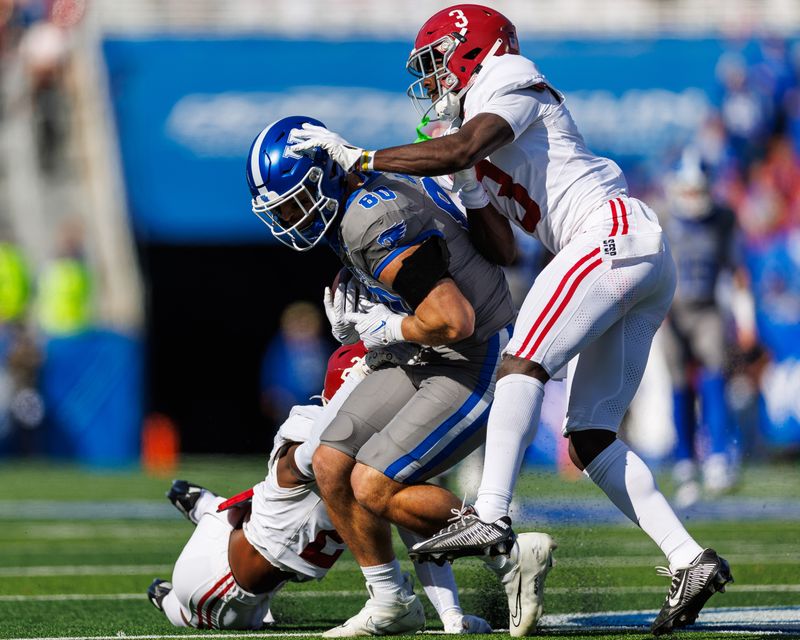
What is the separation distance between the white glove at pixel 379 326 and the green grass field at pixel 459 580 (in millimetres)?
910

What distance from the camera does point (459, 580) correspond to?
17.2 ft

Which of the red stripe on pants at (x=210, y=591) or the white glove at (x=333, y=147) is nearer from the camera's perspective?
the white glove at (x=333, y=147)

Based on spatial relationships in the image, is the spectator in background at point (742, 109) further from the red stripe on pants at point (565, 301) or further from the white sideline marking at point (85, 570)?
the red stripe on pants at point (565, 301)

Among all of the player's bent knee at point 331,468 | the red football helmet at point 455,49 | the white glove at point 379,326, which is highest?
the red football helmet at point 455,49

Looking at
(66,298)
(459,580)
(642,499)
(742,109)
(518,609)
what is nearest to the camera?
(642,499)

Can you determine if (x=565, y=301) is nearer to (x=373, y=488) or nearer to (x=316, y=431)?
(x=373, y=488)

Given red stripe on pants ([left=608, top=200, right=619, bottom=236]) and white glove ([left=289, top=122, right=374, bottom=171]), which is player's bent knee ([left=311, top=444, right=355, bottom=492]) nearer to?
white glove ([left=289, top=122, right=374, bottom=171])

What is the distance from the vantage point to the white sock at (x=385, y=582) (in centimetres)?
435

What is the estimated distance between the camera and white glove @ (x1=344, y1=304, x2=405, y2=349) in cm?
420

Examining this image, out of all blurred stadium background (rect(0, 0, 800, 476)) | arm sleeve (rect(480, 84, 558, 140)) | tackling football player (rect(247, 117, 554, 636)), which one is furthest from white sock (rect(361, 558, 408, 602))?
blurred stadium background (rect(0, 0, 800, 476))

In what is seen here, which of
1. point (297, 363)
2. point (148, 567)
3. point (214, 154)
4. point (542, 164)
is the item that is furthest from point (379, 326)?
point (297, 363)

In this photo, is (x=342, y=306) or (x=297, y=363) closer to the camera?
(x=342, y=306)

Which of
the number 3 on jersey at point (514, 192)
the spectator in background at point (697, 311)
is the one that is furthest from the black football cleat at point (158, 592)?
the spectator in background at point (697, 311)

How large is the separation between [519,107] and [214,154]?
10.9 m
